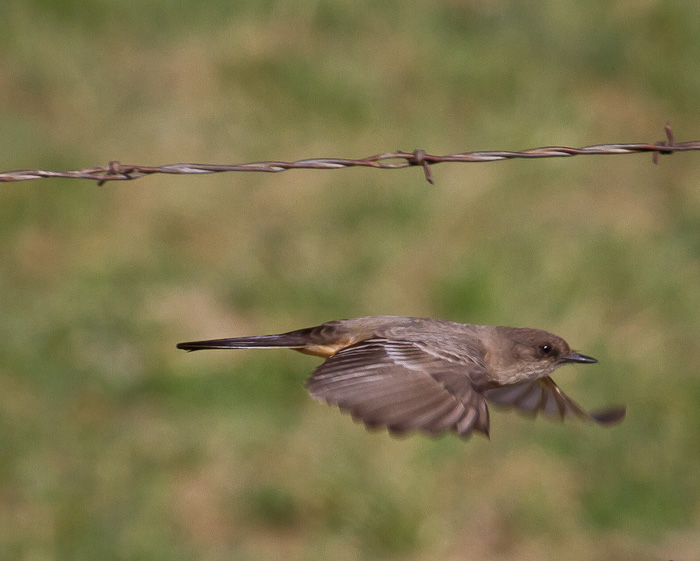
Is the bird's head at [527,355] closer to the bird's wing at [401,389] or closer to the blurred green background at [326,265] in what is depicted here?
the bird's wing at [401,389]

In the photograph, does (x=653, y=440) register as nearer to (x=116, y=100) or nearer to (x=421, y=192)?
(x=421, y=192)

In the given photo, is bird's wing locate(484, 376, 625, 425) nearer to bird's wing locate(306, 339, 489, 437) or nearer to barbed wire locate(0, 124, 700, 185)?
bird's wing locate(306, 339, 489, 437)

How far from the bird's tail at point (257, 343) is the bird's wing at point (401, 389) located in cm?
44

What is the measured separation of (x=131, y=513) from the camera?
7027 mm

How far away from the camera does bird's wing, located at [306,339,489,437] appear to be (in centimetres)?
424

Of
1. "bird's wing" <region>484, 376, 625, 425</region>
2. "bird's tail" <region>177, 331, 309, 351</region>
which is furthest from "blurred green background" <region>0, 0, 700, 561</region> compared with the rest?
"bird's tail" <region>177, 331, 309, 351</region>

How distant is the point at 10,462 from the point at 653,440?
13.9 feet

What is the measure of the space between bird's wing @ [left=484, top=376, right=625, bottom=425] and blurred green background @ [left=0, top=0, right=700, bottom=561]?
4.34 feet

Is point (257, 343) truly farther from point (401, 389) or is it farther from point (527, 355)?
point (527, 355)

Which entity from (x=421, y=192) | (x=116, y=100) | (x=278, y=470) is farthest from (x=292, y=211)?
(x=278, y=470)

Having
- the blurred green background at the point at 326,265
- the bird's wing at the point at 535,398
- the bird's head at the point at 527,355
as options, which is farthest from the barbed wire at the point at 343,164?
the blurred green background at the point at 326,265

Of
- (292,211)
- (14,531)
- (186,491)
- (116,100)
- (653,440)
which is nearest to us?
(14,531)

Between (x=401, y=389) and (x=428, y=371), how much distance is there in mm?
244

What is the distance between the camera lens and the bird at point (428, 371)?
4.33 metres
